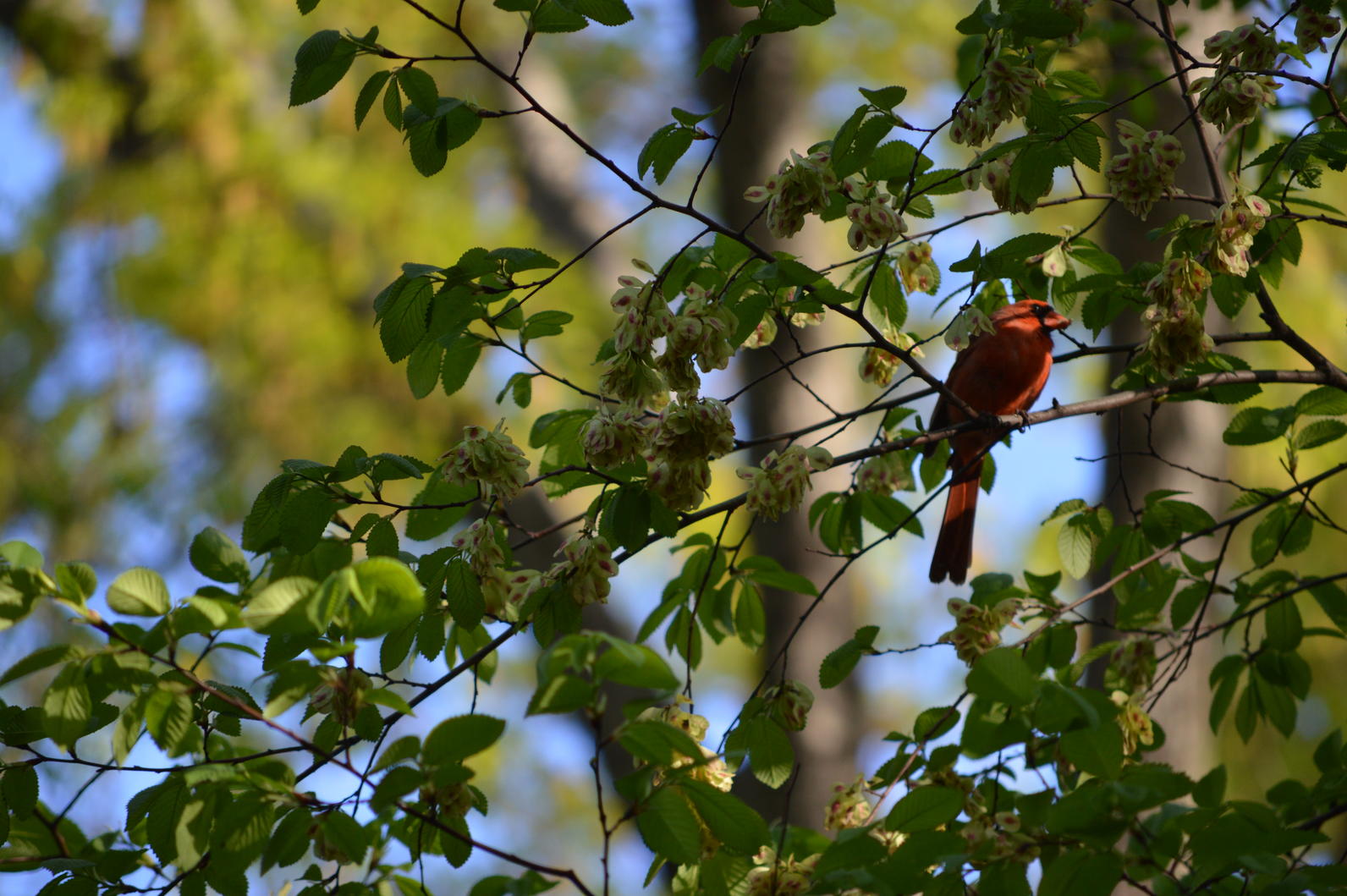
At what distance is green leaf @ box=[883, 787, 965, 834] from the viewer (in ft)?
5.39

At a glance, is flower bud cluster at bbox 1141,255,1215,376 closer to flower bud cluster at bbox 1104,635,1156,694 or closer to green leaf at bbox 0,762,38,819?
flower bud cluster at bbox 1104,635,1156,694

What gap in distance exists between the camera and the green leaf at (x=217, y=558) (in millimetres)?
1701

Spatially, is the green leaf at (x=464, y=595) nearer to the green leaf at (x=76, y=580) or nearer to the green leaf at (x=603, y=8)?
the green leaf at (x=76, y=580)

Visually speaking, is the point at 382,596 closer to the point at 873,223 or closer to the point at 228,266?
the point at 873,223

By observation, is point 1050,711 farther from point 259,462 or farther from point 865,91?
point 259,462

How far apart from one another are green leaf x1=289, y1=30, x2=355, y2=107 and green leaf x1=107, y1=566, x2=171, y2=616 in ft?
2.53

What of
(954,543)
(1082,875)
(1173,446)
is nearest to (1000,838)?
(1082,875)

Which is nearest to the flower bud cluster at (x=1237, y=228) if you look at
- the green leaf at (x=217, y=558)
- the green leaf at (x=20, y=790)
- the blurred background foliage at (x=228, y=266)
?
the green leaf at (x=217, y=558)

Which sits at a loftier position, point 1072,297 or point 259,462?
point 259,462

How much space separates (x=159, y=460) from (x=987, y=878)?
7032mm

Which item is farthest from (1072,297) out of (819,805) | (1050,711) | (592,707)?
(819,805)

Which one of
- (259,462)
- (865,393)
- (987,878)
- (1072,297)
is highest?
(865,393)

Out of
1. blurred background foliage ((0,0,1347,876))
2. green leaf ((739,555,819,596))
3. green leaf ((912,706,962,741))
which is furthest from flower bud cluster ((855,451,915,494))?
blurred background foliage ((0,0,1347,876))

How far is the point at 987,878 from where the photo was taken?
1522 millimetres
